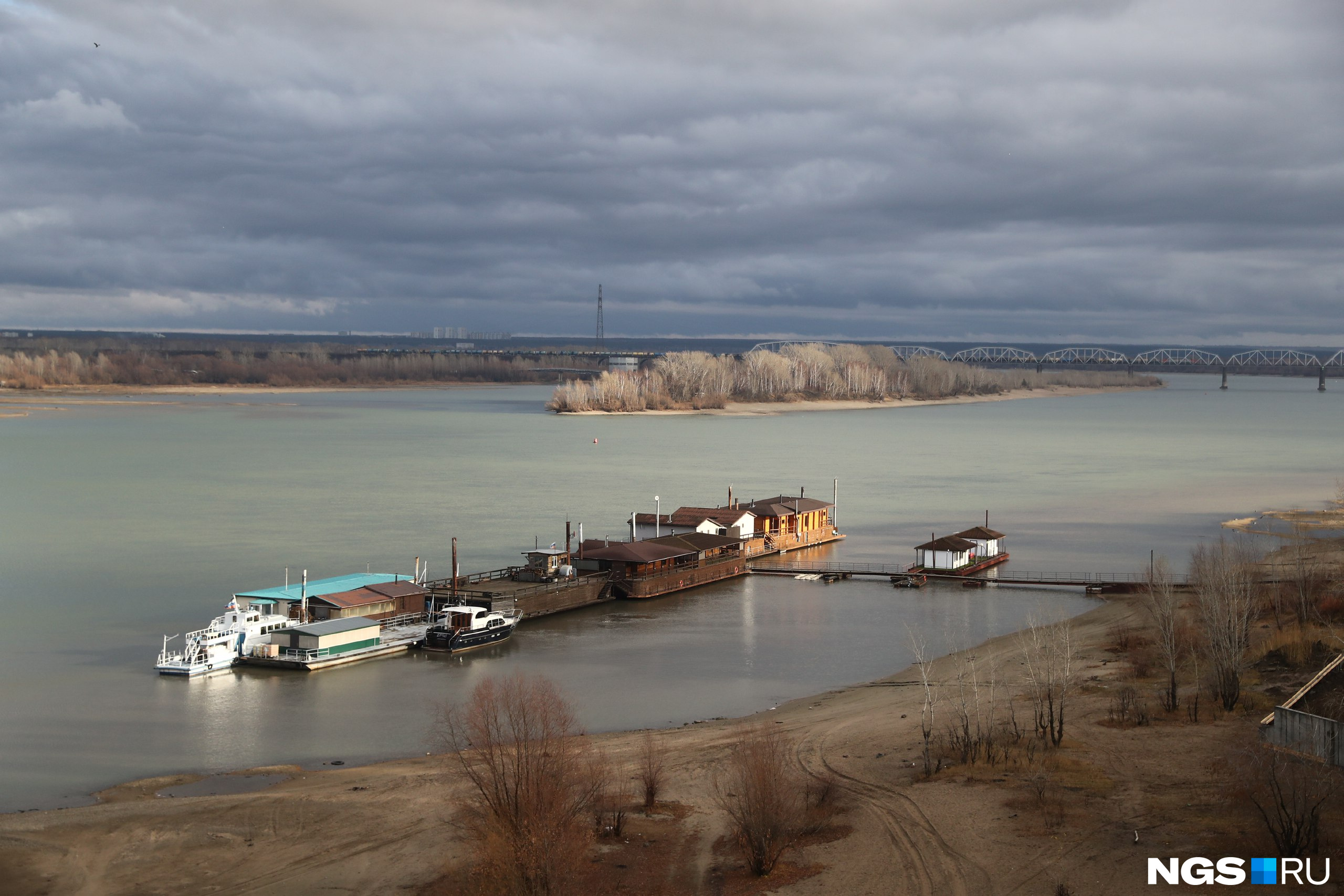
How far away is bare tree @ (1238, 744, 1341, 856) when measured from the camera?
46.4ft

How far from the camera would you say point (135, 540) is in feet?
142

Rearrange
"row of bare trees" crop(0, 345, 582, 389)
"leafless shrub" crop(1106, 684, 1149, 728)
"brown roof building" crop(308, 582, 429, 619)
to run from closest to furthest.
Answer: "leafless shrub" crop(1106, 684, 1149, 728) < "brown roof building" crop(308, 582, 429, 619) < "row of bare trees" crop(0, 345, 582, 389)

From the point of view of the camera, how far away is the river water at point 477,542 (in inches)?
955

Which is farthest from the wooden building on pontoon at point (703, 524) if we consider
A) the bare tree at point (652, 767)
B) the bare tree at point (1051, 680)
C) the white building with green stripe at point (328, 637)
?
the bare tree at point (652, 767)

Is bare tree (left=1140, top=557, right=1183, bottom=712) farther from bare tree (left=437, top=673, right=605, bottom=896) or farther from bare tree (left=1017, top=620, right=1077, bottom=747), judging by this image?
bare tree (left=437, top=673, right=605, bottom=896)

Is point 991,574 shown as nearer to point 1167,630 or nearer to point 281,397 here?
point 1167,630

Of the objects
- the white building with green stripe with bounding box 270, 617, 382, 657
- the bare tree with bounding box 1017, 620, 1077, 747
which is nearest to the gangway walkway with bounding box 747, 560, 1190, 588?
the bare tree with bounding box 1017, 620, 1077, 747

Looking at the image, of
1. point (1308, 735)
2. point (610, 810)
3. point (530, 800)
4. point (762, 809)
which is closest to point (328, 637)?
point (610, 810)

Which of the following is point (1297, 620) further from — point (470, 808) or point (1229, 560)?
point (470, 808)

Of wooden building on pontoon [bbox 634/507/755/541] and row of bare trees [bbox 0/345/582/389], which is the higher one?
row of bare trees [bbox 0/345/582/389]

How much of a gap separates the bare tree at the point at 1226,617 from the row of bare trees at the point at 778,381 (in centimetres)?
10302

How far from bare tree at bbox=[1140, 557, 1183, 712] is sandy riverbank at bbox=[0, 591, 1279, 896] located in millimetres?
1316

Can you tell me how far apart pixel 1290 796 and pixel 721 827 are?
6.99m

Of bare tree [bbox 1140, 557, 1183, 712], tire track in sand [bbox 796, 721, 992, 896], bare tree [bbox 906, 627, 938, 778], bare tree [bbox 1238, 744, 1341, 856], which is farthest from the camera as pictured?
bare tree [bbox 1140, 557, 1183, 712]
